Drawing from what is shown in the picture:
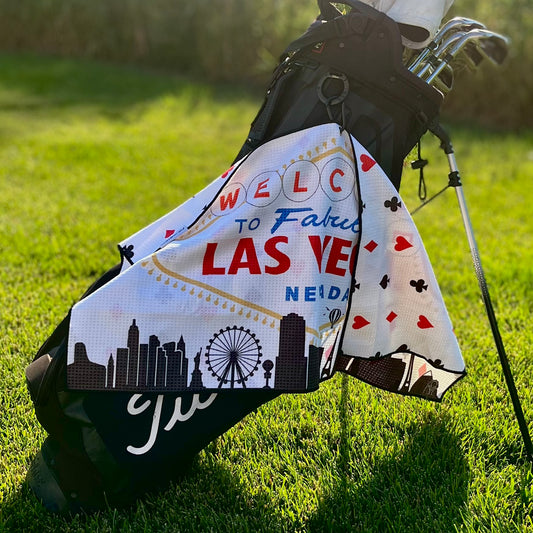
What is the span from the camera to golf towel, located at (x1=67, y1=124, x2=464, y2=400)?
1.99m

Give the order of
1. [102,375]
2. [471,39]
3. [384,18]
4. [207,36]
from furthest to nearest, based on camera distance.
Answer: [207,36], [471,39], [384,18], [102,375]

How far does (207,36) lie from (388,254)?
7.48 metres

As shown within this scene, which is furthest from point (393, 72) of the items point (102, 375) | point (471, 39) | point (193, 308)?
point (102, 375)

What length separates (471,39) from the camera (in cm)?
243

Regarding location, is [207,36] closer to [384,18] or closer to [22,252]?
[22,252]

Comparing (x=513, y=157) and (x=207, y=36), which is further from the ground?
(x=513, y=157)

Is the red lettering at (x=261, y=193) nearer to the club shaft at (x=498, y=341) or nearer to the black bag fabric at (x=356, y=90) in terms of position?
the black bag fabric at (x=356, y=90)

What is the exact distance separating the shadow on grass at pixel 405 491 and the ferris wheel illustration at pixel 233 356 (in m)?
0.48

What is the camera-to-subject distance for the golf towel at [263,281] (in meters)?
1.99

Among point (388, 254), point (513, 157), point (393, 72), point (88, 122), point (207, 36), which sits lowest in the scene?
point (88, 122)

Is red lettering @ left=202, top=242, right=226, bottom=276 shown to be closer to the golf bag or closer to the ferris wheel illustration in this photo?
the golf bag

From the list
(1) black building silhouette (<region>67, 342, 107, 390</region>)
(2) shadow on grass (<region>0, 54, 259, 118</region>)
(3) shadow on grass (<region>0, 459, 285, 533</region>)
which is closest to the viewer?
(1) black building silhouette (<region>67, 342, 107, 390</region>)

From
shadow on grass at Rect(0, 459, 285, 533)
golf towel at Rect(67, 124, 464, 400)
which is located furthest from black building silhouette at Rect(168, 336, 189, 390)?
shadow on grass at Rect(0, 459, 285, 533)

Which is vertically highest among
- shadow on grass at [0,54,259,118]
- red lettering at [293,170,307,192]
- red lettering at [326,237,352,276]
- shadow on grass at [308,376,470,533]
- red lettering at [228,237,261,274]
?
red lettering at [293,170,307,192]
